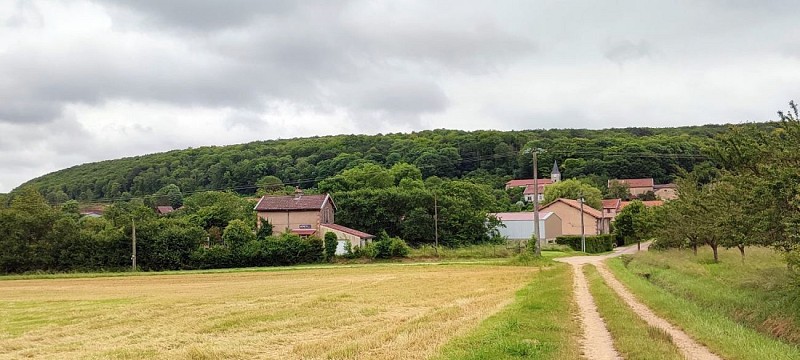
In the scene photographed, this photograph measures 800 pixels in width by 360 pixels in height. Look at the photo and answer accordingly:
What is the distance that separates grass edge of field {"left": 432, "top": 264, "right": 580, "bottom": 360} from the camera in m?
13.2

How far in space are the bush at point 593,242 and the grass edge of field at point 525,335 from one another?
6706cm

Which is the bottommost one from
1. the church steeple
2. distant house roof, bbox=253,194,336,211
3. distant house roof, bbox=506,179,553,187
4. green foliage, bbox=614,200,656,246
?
green foliage, bbox=614,200,656,246

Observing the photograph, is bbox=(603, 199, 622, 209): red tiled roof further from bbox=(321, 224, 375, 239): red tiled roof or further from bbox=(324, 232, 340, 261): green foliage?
bbox=(324, 232, 340, 261): green foliage

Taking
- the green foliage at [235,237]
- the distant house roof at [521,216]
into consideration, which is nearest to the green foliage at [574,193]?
the distant house roof at [521,216]

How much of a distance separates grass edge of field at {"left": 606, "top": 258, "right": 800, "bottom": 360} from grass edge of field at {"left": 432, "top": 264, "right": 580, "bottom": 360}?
2.80m

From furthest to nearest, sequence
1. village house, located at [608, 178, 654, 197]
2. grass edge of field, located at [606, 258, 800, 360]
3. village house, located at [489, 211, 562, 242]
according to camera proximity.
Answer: village house, located at [608, 178, 654, 197], village house, located at [489, 211, 562, 242], grass edge of field, located at [606, 258, 800, 360]

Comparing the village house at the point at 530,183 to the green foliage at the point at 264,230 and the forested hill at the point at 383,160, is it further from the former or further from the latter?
the green foliage at the point at 264,230

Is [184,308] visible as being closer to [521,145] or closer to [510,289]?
[510,289]

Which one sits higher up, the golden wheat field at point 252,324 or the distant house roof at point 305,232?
the distant house roof at point 305,232

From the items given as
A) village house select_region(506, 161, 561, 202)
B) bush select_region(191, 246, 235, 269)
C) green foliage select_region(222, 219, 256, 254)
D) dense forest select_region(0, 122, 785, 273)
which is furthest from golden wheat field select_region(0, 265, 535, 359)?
village house select_region(506, 161, 561, 202)

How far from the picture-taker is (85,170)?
554ft

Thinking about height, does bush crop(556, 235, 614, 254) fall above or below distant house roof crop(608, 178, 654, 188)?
below

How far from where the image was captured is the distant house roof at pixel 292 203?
87.8m

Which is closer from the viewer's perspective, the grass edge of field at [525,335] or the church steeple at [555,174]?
the grass edge of field at [525,335]
